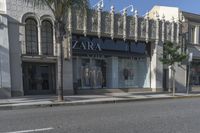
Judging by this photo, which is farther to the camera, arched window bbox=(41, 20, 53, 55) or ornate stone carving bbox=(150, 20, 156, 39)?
ornate stone carving bbox=(150, 20, 156, 39)

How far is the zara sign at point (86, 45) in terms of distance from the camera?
20.4 meters

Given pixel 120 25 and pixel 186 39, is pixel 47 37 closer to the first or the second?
pixel 120 25

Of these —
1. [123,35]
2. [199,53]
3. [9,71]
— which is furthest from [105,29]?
[199,53]

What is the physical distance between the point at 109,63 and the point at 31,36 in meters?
7.17

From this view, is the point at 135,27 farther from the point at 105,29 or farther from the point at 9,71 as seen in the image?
the point at 9,71

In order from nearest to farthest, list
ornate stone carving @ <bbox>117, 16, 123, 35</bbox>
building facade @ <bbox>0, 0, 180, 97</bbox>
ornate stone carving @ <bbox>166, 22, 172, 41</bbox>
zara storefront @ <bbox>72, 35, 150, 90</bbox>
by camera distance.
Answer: building facade @ <bbox>0, 0, 180, 97</bbox> → zara storefront @ <bbox>72, 35, 150, 90</bbox> → ornate stone carving @ <bbox>117, 16, 123, 35</bbox> → ornate stone carving @ <bbox>166, 22, 172, 41</bbox>

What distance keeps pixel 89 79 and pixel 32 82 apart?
4768mm

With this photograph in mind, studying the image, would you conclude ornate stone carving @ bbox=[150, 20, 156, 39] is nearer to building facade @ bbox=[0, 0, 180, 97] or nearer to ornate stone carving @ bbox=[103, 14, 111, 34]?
building facade @ bbox=[0, 0, 180, 97]

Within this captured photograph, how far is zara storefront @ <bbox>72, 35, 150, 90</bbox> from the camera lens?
68.9ft

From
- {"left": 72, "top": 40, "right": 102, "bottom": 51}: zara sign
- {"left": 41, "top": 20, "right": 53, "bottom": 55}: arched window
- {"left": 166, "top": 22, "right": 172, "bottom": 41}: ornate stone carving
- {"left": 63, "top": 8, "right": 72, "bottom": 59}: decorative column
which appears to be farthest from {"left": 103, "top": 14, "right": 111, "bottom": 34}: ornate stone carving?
{"left": 166, "top": 22, "right": 172, "bottom": 41}: ornate stone carving

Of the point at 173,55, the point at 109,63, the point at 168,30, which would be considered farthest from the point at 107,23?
the point at 168,30

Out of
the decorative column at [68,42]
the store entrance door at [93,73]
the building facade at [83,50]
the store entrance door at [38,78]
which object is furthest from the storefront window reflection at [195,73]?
the store entrance door at [38,78]

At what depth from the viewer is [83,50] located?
68.3ft

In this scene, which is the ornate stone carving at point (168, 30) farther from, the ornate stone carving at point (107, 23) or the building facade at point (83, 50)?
the ornate stone carving at point (107, 23)
